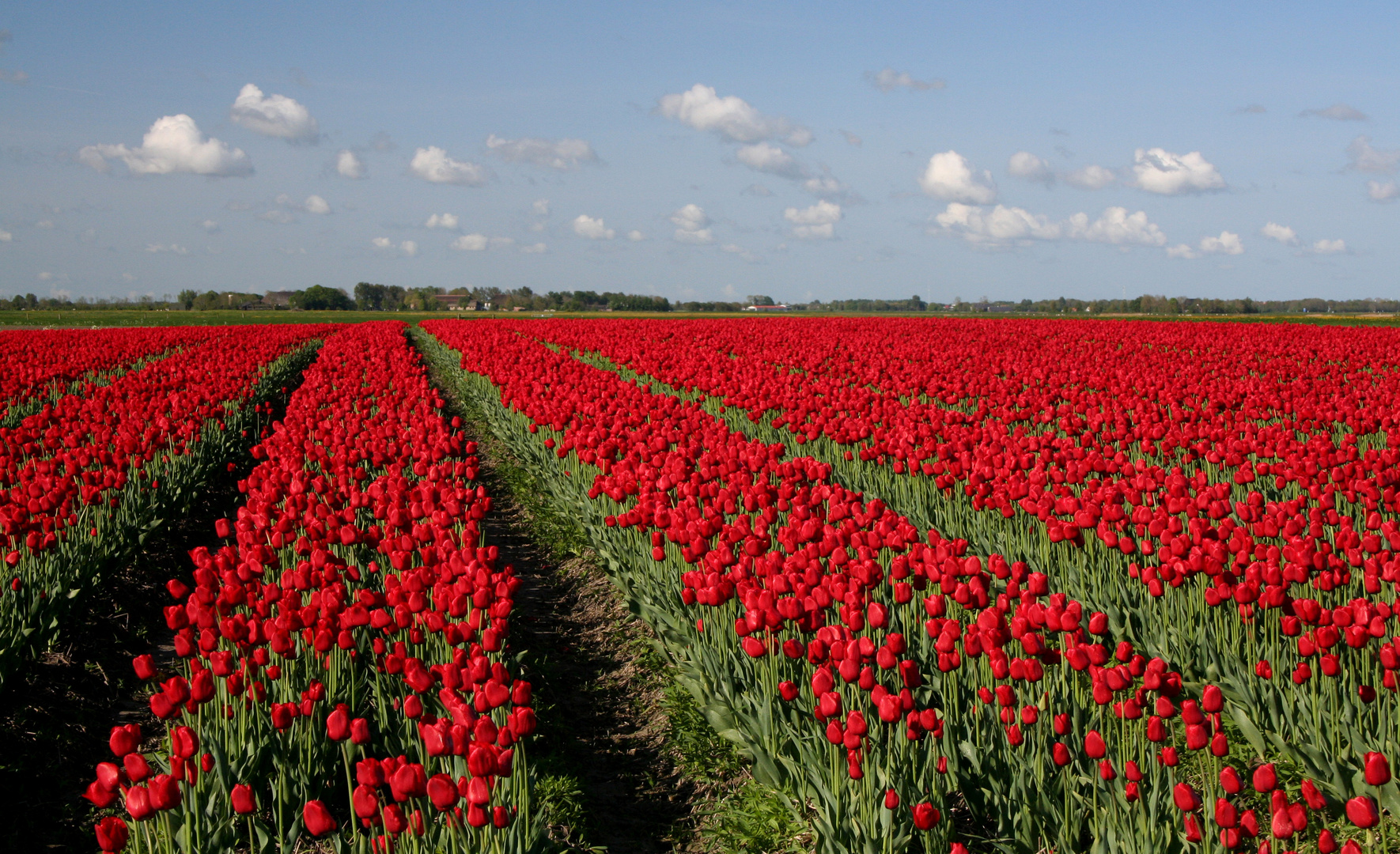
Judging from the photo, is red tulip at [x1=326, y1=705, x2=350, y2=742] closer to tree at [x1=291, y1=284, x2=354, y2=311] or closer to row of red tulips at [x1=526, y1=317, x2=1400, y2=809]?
row of red tulips at [x1=526, y1=317, x2=1400, y2=809]

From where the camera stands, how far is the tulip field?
10.9 ft

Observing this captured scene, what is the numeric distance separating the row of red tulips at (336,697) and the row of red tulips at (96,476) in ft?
3.32

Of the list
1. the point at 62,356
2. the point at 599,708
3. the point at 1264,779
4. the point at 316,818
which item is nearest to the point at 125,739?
the point at 316,818

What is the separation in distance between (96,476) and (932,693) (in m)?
7.07

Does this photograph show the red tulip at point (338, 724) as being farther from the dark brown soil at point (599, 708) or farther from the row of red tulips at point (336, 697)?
the dark brown soil at point (599, 708)

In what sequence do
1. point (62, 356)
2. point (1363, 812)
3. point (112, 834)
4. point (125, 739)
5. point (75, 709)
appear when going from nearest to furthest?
1. point (1363, 812)
2. point (112, 834)
3. point (125, 739)
4. point (75, 709)
5. point (62, 356)

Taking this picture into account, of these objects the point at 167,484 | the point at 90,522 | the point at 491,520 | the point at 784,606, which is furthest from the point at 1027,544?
the point at 167,484

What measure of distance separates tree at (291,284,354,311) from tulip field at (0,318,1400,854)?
149 m

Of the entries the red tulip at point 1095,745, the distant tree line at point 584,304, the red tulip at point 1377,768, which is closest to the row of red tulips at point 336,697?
the red tulip at point 1095,745

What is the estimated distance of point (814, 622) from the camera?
4277 millimetres

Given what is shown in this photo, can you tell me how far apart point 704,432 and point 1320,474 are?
5452 millimetres

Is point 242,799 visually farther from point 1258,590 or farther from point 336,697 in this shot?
point 1258,590

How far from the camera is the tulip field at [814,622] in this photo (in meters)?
3.32

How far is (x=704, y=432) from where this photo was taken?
30.6 ft
